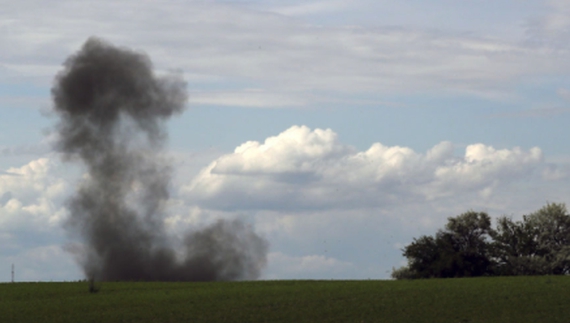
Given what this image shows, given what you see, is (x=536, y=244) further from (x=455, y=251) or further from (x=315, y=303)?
(x=315, y=303)

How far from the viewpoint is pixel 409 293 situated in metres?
57.6

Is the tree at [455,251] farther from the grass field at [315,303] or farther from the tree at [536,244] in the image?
the grass field at [315,303]

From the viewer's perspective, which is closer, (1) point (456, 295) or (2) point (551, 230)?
(1) point (456, 295)

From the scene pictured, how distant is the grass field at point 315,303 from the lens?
48.2 meters

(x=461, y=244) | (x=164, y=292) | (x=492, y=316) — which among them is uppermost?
(x=461, y=244)

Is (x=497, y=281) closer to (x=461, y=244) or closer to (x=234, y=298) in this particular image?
(x=234, y=298)

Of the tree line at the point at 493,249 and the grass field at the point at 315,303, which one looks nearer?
the grass field at the point at 315,303

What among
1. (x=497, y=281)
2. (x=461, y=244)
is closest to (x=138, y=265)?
(x=461, y=244)

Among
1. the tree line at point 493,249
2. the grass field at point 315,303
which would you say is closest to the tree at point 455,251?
the tree line at point 493,249

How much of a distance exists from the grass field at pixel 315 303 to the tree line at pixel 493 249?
2837cm

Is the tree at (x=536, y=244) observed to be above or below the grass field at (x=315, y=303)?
above

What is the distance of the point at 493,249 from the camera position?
101188mm

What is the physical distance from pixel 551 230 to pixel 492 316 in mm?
63026

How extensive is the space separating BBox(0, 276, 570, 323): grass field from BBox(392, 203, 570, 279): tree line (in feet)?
93.1
